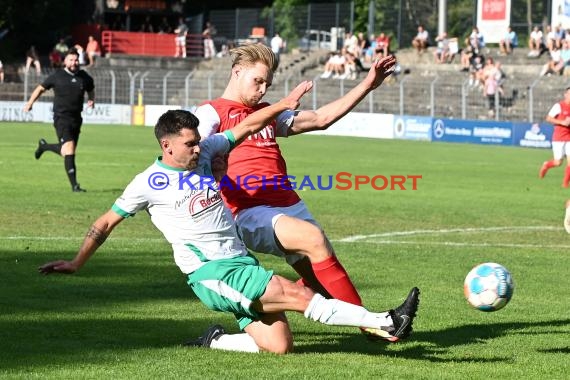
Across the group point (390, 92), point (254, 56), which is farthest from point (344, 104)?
point (390, 92)

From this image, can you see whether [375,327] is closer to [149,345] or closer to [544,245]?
[149,345]

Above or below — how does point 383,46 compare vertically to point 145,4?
below

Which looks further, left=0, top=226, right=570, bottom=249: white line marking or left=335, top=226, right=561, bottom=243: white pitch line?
left=335, top=226, right=561, bottom=243: white pitch line

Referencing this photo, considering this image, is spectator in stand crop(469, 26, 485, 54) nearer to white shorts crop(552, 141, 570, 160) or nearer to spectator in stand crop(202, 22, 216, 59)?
spectator in stand crop(202, 22, 216, 59)

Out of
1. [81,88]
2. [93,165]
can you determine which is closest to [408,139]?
[93,165]

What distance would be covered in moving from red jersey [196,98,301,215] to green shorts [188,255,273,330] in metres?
0.85

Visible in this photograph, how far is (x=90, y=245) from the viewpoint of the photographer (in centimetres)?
716

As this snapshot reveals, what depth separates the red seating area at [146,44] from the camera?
6203 cm

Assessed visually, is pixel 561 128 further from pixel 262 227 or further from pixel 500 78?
pixel 500 78

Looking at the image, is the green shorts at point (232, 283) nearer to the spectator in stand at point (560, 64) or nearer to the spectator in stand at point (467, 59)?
the spectator in stand at point (560, 64)

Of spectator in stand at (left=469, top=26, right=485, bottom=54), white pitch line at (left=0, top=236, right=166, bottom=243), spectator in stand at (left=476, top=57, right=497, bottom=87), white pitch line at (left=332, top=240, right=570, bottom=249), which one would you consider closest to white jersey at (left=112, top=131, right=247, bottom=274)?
white pitch line at (left=0, top=236, right=166, bottom=243)

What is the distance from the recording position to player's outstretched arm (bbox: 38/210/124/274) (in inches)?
277

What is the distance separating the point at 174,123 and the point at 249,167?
1.13 metres

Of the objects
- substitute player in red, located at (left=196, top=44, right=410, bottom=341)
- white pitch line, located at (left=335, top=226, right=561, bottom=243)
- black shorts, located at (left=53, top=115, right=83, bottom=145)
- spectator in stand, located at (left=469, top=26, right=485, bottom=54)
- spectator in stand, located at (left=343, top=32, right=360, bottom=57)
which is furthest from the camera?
spectator in stand, located at (left=343, top=32, right=360, bottom=57)
